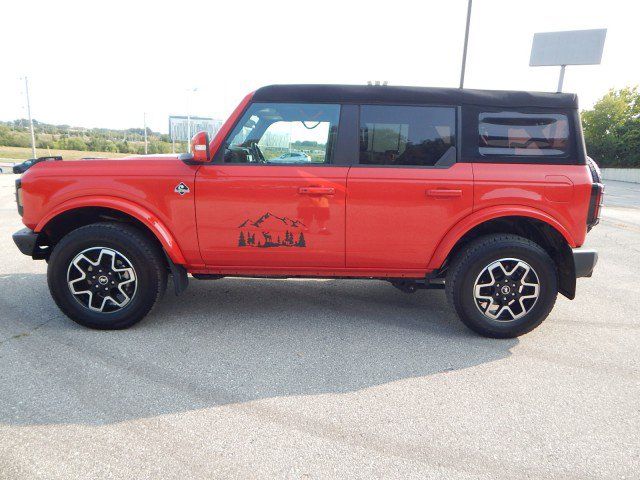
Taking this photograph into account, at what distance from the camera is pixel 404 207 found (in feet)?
10.7

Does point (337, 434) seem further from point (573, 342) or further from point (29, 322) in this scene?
point (29, 322)

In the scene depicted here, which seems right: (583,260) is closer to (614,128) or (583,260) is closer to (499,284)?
(499,284)

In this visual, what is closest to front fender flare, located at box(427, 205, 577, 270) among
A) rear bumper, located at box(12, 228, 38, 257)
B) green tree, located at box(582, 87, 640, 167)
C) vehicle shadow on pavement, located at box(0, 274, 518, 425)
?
vehicle shadow on pavement, located at box(0, 274, 518, 425)

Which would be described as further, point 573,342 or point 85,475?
point 573,342

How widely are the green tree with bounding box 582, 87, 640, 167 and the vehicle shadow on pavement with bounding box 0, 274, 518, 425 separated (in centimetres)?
4625

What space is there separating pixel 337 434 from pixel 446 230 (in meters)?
1.81

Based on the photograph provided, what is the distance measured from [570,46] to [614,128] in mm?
11615

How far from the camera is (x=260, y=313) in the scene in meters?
3.90

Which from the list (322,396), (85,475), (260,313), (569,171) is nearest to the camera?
(85,475)

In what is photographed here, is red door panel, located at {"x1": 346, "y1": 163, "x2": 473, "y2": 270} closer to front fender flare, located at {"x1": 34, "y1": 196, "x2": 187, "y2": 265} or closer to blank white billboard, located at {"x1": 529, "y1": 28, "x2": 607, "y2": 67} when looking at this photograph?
front fender flare, located at {"x1": 34, "y1": 196, "x2": 187, "y2": 265}

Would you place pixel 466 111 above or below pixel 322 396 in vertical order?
above

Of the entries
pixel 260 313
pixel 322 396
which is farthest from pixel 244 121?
pixel 322 396

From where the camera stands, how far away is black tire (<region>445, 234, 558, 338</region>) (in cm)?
331

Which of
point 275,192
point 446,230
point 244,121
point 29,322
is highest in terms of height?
point 244,121
